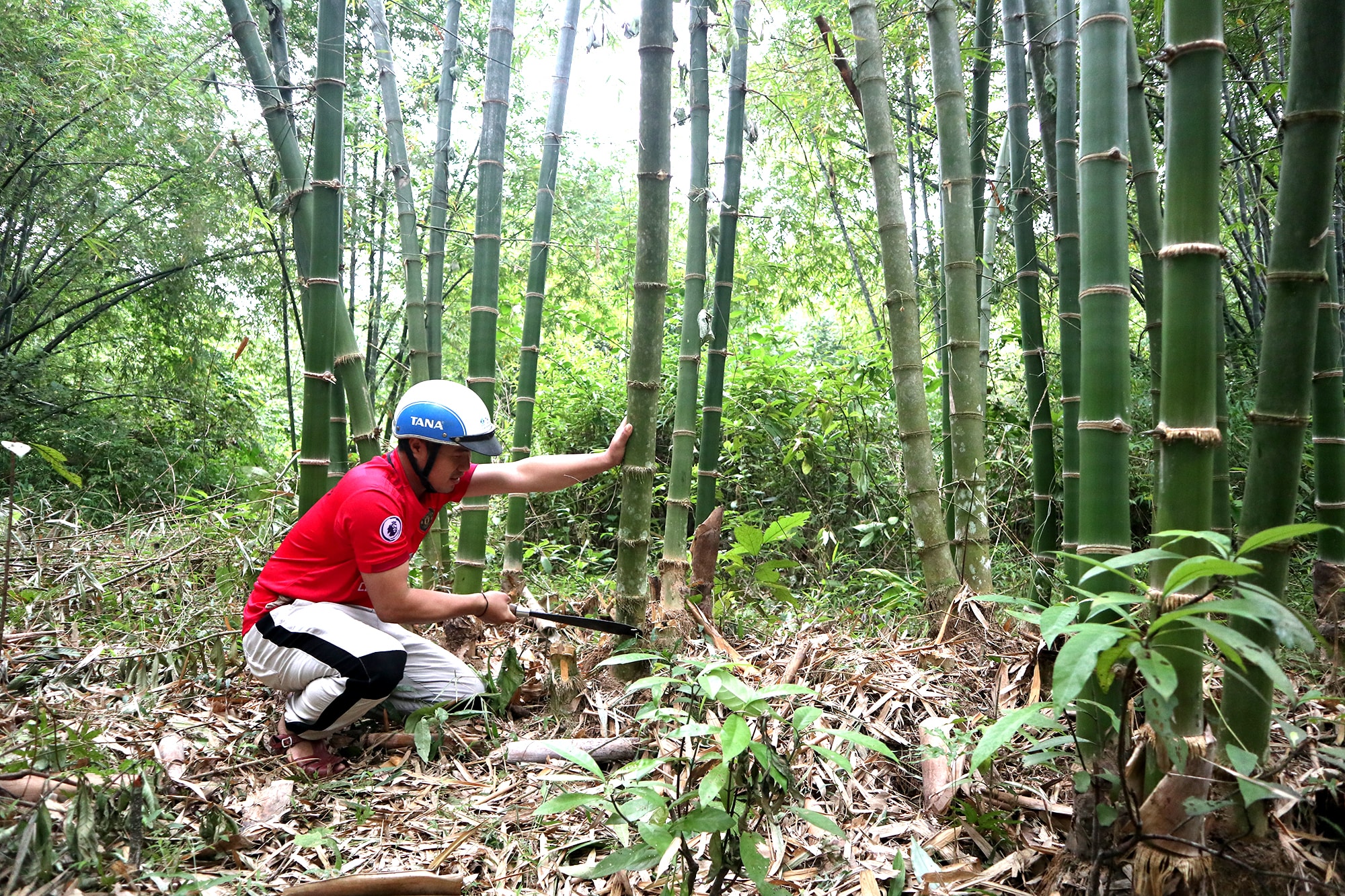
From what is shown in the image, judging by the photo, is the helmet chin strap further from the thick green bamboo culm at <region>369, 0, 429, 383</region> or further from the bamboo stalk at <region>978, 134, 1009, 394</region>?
the bamboo stalk at <region>978, 134, 1009, 394</region>

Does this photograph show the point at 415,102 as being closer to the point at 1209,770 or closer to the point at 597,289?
the point at 597,289

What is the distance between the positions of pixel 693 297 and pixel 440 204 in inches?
69.2

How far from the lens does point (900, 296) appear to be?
2666mm

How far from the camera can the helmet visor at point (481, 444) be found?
2598 millimetres

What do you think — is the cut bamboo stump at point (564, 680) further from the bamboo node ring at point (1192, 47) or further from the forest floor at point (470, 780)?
the bamboo node ring at point (1192, 47)

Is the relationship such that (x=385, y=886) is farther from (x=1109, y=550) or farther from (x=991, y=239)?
(x=991, y=239)

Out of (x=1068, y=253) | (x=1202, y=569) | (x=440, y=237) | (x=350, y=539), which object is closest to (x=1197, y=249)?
(x=1202, y=569)

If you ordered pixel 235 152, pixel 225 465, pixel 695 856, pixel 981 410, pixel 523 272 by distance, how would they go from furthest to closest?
pixel 523 272 < pixel 225 465 < pixel 235 152 < pixel 981 410 < pixel 695 856

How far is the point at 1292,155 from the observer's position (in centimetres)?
139

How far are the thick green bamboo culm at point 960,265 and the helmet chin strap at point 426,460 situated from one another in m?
1.67

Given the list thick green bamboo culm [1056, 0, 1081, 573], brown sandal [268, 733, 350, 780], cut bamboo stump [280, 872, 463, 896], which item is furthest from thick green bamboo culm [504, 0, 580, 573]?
thick green bamboo culm [1056, 0, 1081, 573]

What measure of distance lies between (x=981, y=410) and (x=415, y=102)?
638 centimetres

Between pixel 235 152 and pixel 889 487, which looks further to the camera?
pixel 235 152

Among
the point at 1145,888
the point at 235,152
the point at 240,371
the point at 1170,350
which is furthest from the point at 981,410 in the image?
the point at 240,371
